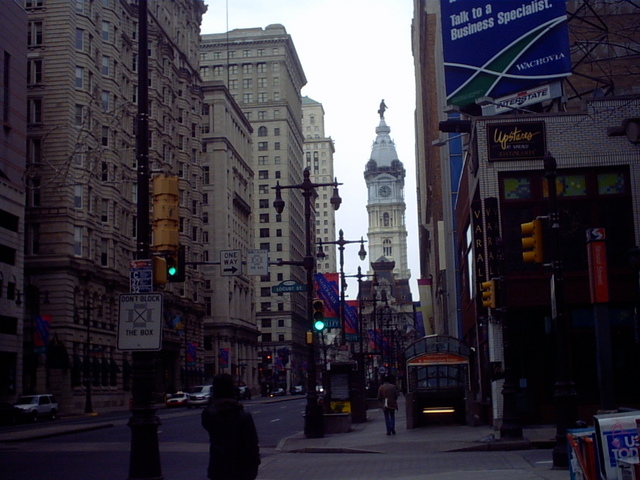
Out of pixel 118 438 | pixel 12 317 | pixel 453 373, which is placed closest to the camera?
pixel 118 438

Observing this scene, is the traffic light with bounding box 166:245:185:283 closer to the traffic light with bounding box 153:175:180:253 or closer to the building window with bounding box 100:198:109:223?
the traffic light with bounding box 153:175:180:253

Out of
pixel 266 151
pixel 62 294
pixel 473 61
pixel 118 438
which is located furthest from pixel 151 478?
pixel 266 151

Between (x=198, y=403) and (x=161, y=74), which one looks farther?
(x=161, y=74)

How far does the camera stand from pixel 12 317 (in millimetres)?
60438

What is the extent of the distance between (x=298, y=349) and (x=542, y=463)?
474 feet

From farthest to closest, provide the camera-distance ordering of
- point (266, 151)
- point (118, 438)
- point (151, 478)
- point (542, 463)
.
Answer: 1. point (266, 151)
2. point (118, 438)
3. point (542, 463)
4. point (151, 478)

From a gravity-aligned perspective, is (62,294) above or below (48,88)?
below

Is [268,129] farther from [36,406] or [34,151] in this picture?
[36,406]

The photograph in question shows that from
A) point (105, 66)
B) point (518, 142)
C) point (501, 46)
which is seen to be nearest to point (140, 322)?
point (518, 142)

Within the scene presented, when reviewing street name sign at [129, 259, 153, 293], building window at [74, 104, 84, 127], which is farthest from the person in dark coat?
building window at [74, 104, 84, 127]

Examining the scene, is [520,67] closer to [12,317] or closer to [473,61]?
[473,61]

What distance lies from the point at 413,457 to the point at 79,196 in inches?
2093

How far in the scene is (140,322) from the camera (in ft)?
43.5

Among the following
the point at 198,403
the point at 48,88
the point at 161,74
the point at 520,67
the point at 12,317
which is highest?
the point at 161,74
